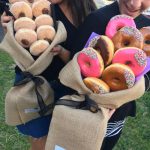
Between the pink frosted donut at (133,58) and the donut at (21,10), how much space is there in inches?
17.0

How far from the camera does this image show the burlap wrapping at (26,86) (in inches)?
57.9

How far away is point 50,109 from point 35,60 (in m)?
0.25

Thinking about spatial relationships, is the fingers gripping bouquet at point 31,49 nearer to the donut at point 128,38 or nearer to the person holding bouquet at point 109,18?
the person holding bouquet at point 109,18

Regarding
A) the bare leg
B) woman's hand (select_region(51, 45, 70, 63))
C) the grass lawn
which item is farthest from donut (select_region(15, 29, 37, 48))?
the grass lawn

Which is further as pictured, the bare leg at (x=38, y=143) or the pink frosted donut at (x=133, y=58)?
the bare leg at (x=38, y=143)

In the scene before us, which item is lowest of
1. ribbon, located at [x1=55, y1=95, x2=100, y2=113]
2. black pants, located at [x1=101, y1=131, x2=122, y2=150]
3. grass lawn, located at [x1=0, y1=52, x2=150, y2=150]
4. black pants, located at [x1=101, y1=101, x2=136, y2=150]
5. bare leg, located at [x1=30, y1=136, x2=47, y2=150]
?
grass lawn, located at [x1=0, y1=52, x2=150, y2=150]

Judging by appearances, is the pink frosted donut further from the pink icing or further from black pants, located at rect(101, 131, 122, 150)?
black pants, located at rect(101, 131, 122, 150)

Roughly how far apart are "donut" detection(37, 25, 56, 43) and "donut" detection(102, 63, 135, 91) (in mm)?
313

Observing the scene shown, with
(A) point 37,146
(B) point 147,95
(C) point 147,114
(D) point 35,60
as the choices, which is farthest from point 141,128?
(D) point 35,60

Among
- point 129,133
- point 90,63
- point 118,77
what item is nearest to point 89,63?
point 90,63

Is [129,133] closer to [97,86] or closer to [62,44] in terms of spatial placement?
[62,44]

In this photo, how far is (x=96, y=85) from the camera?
1274 mm

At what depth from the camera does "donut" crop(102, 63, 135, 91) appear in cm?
125

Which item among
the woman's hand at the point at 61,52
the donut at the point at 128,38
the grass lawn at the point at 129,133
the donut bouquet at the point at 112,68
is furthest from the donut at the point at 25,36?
the grass lawn at the point at 129,133
